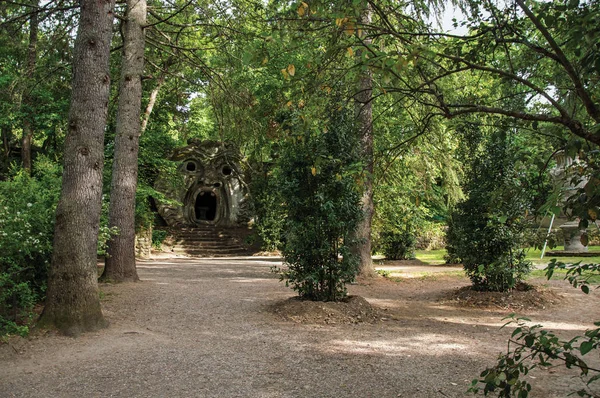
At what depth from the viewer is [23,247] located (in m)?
5.70

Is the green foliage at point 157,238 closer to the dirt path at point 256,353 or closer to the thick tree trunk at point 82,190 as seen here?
the dirt path at point 256,353

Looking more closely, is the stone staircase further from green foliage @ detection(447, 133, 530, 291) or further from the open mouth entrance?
green foliage @ detection(447, 133, 530, 291)

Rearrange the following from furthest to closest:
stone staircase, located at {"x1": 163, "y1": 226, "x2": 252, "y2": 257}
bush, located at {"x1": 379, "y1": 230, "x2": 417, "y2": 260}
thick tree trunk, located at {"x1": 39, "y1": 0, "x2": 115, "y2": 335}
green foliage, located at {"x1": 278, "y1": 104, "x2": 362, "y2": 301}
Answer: stone staircase, located at {"x1": 163, "y1": 226, "x2": 252, "y2": 257}
bush, located at {"x1": 379, "y1": 230, "x2": 417, "y2": 260}
green foliage, located at {"x1": 278, "y1": 104, "x2": 362, "y2": 301}
thick tree trunk, located at {"x1": 39, "y1": 0, "x2": 115, "y2": 335}

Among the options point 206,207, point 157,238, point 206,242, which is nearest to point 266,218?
point 206,242

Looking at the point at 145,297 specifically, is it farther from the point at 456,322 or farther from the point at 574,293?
the point at 574,293

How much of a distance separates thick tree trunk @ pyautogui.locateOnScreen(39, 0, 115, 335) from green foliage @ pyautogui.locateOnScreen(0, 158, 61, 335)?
0.37m

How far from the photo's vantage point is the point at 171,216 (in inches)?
878

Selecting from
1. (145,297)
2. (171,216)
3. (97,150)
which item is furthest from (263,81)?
(97,150)

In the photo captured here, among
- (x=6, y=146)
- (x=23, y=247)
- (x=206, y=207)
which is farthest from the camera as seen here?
(x=206, y=207)

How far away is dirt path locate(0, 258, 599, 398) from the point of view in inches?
156

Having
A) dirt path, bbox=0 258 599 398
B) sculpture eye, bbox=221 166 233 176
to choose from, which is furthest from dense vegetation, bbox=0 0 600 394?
sculpture eye, bbox=221 166 233 176

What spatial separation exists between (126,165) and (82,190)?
4464 millimetres

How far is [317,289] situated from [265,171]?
15.7 metres

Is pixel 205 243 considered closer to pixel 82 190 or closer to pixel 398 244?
pixel 398 244
